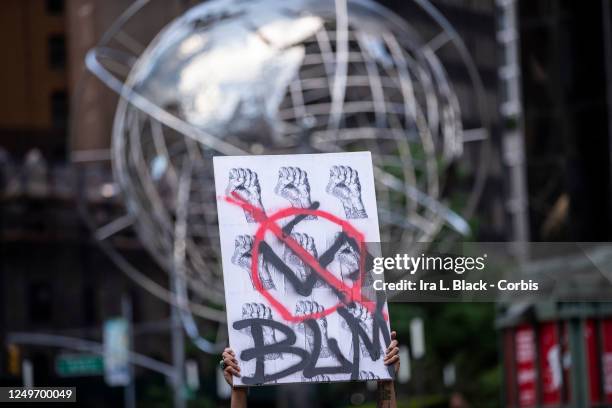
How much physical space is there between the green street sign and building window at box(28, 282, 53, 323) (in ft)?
6.21

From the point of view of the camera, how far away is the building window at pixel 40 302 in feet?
120

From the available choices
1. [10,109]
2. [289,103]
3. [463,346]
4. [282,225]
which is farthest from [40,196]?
[282,225]

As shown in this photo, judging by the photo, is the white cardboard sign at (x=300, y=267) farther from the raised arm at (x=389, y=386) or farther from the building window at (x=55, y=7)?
the building window at (x=55, y=7)

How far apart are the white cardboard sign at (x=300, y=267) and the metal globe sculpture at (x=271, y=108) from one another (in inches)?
538

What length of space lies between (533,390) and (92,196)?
45.9ft

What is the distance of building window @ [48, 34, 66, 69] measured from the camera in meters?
36.4

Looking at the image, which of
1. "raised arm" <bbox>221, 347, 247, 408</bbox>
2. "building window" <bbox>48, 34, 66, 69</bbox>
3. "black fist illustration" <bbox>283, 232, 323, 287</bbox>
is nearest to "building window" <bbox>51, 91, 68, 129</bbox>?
"building window" <bbox>48, 34, 66, 69</bbox>

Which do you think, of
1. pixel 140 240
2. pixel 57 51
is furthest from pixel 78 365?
pixel 57 51

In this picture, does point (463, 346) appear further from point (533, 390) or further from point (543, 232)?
point (533, 390)

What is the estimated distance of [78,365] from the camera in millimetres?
34688

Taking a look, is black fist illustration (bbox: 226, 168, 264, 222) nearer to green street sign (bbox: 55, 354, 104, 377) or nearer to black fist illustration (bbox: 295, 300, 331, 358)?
black fist illustration (bbox: 295, 300, 331, 358)

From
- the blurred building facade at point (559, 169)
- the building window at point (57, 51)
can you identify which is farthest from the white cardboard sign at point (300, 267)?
the building window at point (57, 51)

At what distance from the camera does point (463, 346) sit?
108 feet

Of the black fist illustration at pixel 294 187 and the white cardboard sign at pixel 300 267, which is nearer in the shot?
the white cardboard sign at pixel 300 267
